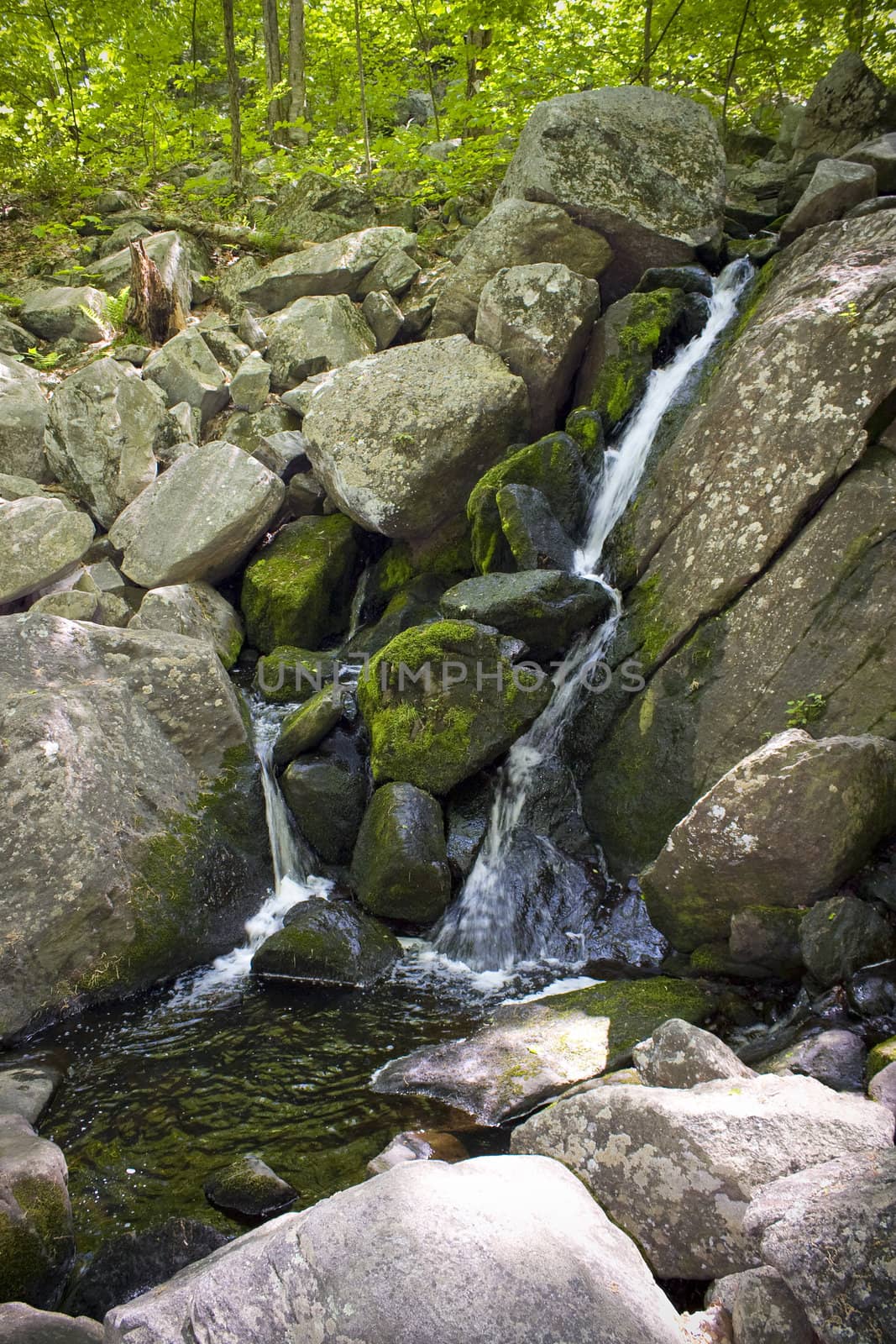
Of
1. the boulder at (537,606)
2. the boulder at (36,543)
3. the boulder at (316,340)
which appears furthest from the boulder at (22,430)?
the boulder at (537,606)

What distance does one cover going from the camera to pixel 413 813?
261 inches

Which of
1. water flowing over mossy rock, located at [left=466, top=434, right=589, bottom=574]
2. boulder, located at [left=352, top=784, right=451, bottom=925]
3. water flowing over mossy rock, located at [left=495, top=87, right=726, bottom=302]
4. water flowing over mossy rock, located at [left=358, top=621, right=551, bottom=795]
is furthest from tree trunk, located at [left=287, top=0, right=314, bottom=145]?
boulder, located at [left=352, top=784, right=451, bottom=925]

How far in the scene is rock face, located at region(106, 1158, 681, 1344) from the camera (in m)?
2.20

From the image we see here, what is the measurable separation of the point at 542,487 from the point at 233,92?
1294cm

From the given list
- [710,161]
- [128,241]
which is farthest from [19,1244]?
[128,241]

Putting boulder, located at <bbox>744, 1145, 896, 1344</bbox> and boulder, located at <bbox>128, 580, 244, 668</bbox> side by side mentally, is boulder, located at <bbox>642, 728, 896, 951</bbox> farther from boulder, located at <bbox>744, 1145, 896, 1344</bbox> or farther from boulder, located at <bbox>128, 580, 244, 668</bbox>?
boulder, located at <bbox>128, 580, 244, 668</bbox>

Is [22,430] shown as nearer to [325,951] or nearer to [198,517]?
[198,517]

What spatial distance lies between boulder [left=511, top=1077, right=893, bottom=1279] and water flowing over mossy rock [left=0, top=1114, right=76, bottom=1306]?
81.6 inches

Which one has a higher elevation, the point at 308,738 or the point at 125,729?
the point at 125,729

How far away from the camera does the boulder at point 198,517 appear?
9.42m

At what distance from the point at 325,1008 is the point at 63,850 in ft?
6.89

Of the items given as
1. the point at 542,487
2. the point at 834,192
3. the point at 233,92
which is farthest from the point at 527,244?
the point at 233,92

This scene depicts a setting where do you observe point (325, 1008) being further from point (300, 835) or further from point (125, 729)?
point (125, 729)

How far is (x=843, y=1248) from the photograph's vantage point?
2.25 meters
